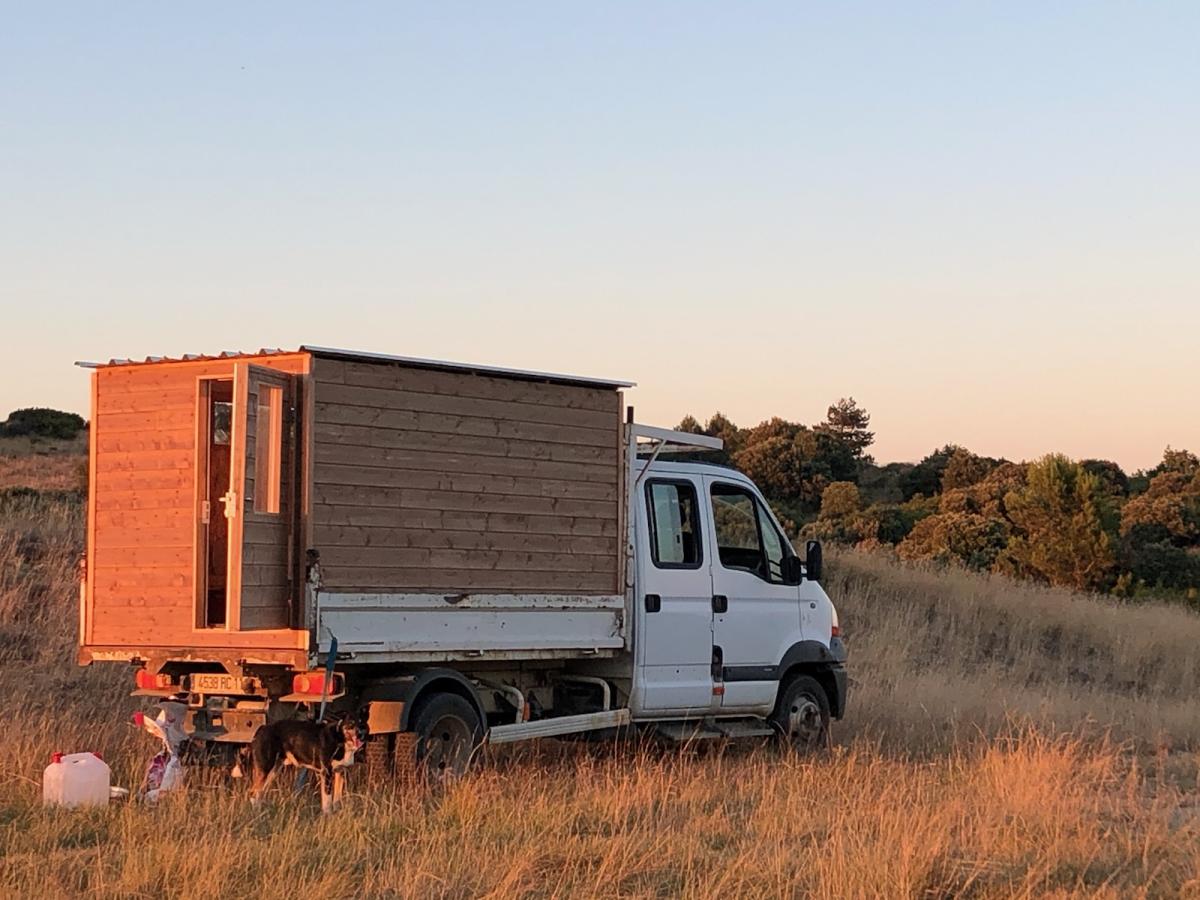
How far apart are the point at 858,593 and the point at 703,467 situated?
41.4 ft

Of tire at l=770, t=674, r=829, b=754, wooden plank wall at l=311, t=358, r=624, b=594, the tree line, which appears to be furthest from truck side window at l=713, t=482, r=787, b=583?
the tree line

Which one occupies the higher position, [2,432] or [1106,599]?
[2,432]

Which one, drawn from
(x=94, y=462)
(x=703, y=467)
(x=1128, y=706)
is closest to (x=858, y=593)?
(x=1128, y=706)

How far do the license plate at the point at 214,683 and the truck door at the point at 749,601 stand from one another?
3.85m

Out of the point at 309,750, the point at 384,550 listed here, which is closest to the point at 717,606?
the point at 384,550

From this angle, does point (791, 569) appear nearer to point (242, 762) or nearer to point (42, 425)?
point (242, 762)

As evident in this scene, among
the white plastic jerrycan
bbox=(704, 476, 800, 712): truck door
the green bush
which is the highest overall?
the green bush

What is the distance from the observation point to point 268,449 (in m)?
9.66

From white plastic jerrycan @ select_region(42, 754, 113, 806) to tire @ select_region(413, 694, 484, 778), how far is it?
6.29 feet

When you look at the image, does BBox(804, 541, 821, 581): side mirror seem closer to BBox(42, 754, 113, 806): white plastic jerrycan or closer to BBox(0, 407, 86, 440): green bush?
BBox(42, 754, 113, 806): white plastic jerrycan

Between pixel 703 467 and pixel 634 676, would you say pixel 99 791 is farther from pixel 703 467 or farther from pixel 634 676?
pixel 703 467

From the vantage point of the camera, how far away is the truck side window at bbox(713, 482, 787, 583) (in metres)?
12.6

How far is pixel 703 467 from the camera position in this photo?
40.7 ft

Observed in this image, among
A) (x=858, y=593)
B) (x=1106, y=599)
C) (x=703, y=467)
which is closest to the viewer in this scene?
(x=703, y=467)
